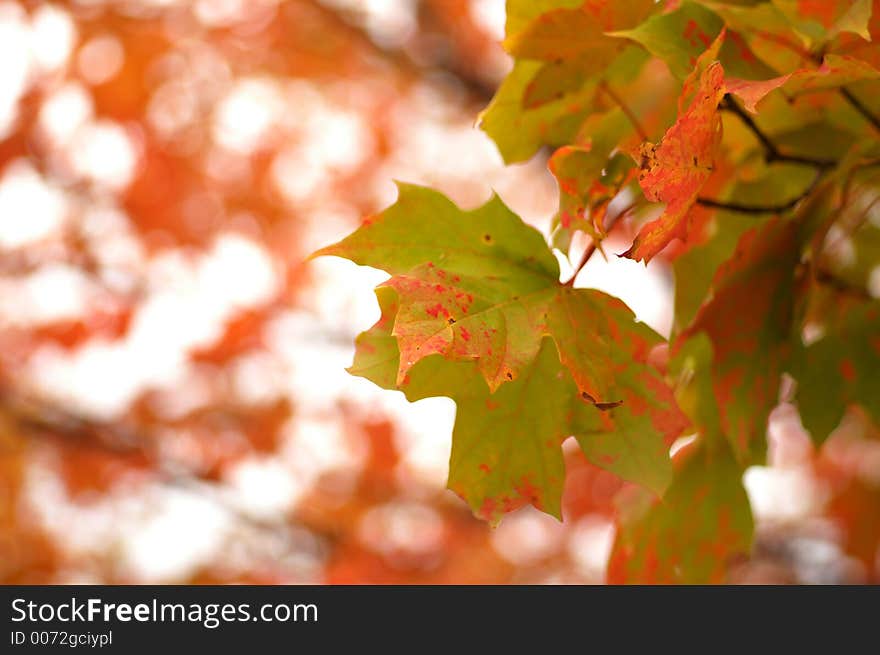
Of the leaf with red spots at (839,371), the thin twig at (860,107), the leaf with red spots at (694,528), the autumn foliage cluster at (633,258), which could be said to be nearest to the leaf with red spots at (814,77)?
the autumn foliage cluster at (633,258)

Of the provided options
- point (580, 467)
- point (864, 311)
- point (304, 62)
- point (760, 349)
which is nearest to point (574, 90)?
point (760, 349)

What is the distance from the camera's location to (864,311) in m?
0.99

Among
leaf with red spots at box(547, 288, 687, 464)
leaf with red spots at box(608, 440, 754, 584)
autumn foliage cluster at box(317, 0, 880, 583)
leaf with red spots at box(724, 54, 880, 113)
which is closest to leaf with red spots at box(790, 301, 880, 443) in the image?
autumn foliage cluster at box(317, 0, 880, 583)

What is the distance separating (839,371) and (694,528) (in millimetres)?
258

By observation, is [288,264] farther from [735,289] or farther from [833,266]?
[735,289]

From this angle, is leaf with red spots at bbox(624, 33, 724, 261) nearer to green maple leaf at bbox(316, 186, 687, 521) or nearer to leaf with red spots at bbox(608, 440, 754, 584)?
green maple leaf at bbox(316, 186, 687, 521)

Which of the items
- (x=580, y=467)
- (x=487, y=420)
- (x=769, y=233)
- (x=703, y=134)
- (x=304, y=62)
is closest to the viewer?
(x=703, y=134)

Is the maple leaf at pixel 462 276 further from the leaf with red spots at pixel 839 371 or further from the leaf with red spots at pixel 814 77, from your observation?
the leaf with red spots at pixel 839 371

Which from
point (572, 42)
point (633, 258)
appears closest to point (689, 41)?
→ point (572, 42)

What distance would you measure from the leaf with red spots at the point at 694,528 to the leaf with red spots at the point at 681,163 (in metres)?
0.51

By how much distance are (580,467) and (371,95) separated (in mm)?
1552

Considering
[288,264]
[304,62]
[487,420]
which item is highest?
[304,62]

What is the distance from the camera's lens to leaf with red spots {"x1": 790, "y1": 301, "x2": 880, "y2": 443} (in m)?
0.95

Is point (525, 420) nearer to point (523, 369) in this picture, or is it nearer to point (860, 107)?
point (523, 369)
